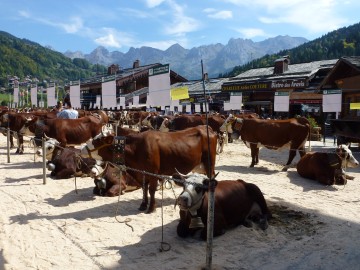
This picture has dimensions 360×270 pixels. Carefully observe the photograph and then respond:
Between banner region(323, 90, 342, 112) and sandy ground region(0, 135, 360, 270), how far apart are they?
7352mm

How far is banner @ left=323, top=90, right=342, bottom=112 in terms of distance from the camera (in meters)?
14.5

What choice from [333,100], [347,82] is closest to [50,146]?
[333,100]

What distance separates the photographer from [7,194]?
726 cm

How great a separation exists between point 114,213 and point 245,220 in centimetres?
231

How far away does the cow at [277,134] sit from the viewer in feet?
33.6

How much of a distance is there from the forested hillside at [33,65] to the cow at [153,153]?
100406mm

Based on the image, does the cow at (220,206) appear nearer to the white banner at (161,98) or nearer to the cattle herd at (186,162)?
the cattle herd at (186,162)

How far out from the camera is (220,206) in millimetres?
5062

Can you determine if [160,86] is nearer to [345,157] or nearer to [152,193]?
[152,193]

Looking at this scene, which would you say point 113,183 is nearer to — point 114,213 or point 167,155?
point 114,213

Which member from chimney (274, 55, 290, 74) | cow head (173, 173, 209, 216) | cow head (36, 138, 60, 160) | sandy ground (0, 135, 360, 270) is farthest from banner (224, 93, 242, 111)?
chimney (274, 55, 290, 74)

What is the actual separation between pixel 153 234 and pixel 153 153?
58.0 inches

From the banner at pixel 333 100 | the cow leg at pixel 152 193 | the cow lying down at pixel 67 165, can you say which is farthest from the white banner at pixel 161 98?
the banner at pixel 333 100

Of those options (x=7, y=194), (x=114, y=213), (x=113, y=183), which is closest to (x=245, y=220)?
(x=114, y=213)
